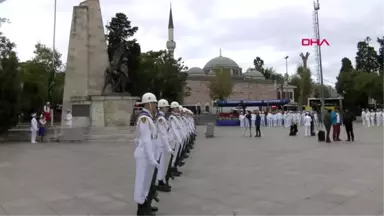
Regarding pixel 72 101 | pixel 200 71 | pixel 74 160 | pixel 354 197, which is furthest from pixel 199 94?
pixel 354 197

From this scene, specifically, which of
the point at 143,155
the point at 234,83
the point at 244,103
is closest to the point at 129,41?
the point at 244,103

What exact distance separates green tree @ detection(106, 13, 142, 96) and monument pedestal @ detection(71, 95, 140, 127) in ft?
85.7

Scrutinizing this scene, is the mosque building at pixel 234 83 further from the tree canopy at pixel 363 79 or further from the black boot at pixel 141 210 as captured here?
the black boot at pixel 141 210

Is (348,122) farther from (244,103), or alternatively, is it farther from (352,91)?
(352,91)

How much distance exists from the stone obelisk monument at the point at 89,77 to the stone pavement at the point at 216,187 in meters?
13.8

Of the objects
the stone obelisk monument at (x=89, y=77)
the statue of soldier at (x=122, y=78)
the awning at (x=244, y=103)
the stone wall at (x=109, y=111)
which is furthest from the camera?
the awning at (x=244, y=103)

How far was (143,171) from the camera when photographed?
6.55 m

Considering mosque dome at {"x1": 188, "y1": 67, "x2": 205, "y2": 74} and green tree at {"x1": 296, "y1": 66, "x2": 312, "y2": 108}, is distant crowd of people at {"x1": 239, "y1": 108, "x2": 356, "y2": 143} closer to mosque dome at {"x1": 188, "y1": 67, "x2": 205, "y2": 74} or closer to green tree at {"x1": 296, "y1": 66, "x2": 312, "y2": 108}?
green tree at {"x1": 296, "y1": 66, "x2": 312, "y2": 108}

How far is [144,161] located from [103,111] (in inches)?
889

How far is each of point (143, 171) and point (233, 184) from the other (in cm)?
341

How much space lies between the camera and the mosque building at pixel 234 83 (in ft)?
309

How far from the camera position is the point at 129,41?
58656 mm

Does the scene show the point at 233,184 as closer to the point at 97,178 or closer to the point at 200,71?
the point at 97,178

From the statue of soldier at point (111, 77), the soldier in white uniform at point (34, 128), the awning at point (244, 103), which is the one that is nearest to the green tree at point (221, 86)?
the awning at point (244, 103)
